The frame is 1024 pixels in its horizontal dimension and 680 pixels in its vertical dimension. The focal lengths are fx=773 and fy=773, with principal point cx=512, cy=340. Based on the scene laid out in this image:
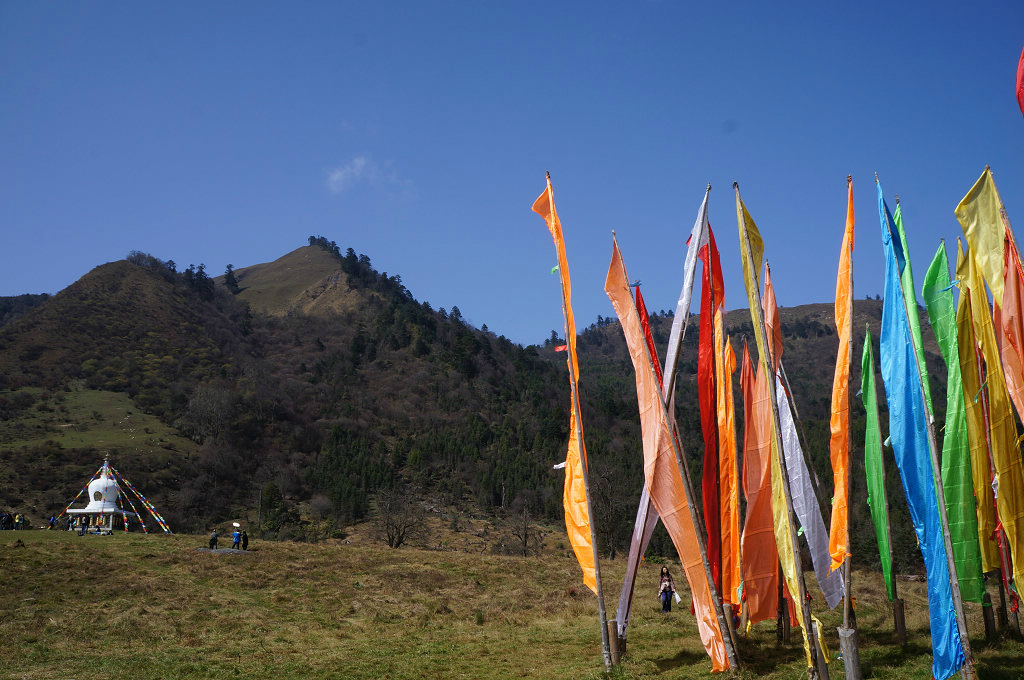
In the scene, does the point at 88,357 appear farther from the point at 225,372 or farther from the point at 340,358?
the point at 340,358

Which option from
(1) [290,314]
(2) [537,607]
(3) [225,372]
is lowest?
(2) [537,607]

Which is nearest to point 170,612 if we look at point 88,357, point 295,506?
point 295,506

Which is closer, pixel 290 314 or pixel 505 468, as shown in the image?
pixel 505 468

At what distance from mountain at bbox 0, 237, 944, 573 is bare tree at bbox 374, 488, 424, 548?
7.69m

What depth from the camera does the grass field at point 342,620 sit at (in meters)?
15.0

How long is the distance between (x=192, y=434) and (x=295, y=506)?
18.0 metres

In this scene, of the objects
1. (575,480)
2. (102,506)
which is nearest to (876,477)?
(575,480)

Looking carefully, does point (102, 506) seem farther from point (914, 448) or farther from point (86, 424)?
point (86, 424)

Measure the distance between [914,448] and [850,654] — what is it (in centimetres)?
312

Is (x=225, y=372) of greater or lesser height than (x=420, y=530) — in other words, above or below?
above

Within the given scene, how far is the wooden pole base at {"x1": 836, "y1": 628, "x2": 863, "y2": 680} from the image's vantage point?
10.9 meters

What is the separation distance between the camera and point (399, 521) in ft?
164

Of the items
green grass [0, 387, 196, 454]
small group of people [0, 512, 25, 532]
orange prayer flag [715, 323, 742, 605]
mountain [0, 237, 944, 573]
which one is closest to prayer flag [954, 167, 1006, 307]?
orange prayer flag [715, 323, 742, 605]

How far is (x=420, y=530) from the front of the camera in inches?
2152
